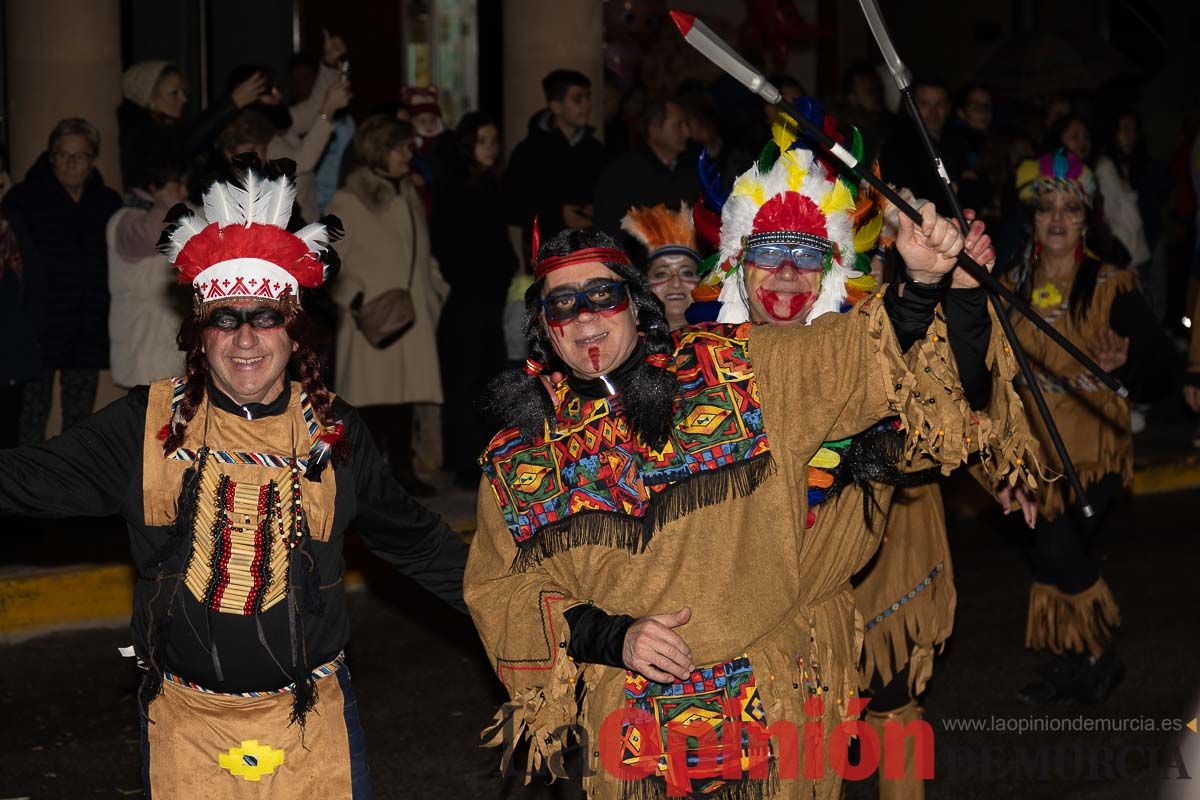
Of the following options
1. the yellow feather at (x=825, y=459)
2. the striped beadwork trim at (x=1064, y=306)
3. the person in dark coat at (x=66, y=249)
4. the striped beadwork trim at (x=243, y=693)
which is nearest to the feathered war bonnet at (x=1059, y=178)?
the striped beadwork trim at (x=1064, y=306)

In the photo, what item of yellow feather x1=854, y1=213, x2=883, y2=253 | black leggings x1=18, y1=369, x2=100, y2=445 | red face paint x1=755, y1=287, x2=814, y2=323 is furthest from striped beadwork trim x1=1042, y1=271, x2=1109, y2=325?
black leggings x1=18, y1=369, x2=100, y2=445

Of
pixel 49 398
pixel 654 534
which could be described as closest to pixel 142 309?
pixel 49 398

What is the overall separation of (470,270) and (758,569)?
6.70 metres

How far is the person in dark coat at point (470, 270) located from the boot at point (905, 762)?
5092mm

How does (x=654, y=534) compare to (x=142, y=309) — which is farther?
(x=142, y=309)

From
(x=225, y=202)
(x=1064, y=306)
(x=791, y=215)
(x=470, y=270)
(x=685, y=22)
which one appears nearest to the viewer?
(x=685, y=22)

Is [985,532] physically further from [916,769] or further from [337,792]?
[337,792]

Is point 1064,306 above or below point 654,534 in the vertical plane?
above

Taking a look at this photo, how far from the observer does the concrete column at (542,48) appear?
12484mm

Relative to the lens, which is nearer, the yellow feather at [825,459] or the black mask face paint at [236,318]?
the black mask face paint at [236,318]

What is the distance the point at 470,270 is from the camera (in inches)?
Answer: 419

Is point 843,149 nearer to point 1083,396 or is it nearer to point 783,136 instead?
point 783,136

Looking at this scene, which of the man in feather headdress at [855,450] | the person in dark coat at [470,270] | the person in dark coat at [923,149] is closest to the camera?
the man in feather headdress at [855,450]

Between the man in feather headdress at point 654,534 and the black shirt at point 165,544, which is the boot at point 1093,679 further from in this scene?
the black shirt at point 165,544
